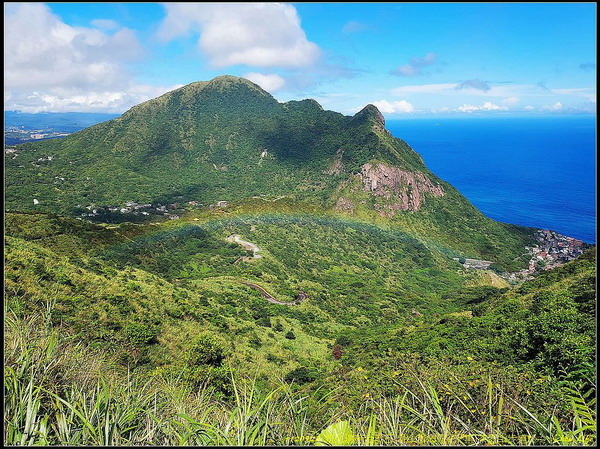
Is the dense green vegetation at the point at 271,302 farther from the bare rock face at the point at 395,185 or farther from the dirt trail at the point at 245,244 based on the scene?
the dirt trail at the point at 245,244

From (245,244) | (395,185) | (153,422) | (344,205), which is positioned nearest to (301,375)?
(153,422)

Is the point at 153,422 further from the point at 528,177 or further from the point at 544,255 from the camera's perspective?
the point at 528,177

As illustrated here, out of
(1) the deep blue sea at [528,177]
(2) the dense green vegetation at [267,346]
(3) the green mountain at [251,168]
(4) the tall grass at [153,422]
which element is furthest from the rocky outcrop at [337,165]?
(4) the tall grass at [153,422]

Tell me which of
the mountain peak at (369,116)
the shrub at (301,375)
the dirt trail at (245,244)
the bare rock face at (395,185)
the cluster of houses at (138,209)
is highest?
the mountain peak at (369,116)

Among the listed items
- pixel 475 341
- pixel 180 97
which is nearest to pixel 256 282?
pixel 475 341

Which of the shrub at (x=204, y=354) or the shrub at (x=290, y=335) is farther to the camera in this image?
the shrub at (x=290, y=335)

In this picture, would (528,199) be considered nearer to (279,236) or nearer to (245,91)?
(279,236)
